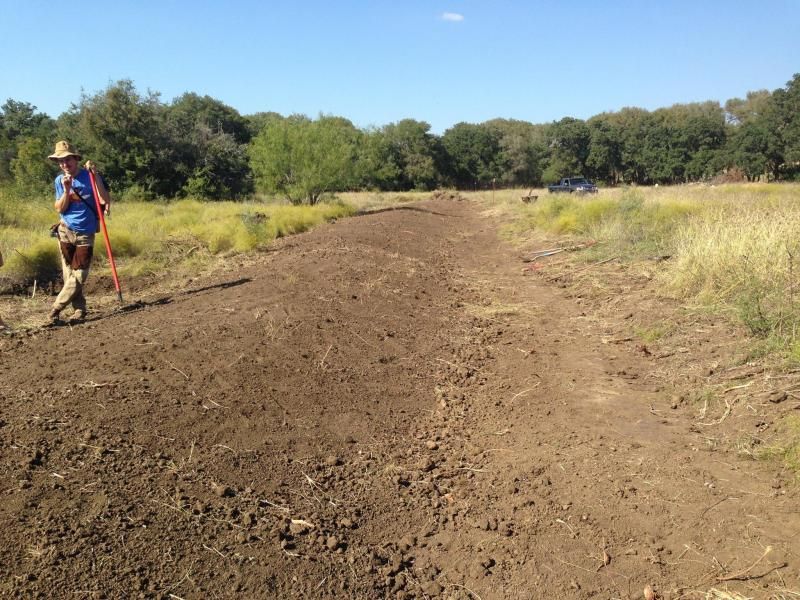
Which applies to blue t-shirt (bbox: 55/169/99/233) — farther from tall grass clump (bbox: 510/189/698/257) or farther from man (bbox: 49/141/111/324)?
tall grass clump (bbox: 510/189/698/257)

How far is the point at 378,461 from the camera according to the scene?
429 centimetres

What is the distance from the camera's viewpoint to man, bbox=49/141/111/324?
22.3 feet

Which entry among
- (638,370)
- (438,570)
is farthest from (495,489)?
(638,370)

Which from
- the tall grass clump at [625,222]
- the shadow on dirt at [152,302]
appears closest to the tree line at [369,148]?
the tall grass clump at [625,222]

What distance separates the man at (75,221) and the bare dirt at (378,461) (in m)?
0.38

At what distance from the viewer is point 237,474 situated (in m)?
3.71

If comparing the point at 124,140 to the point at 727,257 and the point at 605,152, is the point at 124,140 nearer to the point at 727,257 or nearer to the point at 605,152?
the point at 727,257

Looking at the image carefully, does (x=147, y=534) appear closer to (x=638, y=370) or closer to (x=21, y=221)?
(x=638, y=370)

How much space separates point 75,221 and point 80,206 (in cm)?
20

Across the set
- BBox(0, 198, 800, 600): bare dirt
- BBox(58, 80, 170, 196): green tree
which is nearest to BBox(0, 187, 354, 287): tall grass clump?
BBox(0, 198, 800, 600): bare dirt

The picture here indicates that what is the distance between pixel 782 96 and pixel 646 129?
16238mm

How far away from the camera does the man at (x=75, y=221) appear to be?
680cm

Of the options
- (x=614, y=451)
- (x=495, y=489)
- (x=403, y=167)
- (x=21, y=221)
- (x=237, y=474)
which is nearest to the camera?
(x=237, y=474)

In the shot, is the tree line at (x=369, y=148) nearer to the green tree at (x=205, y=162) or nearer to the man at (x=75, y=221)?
the green tree at (x=205, y=162)
